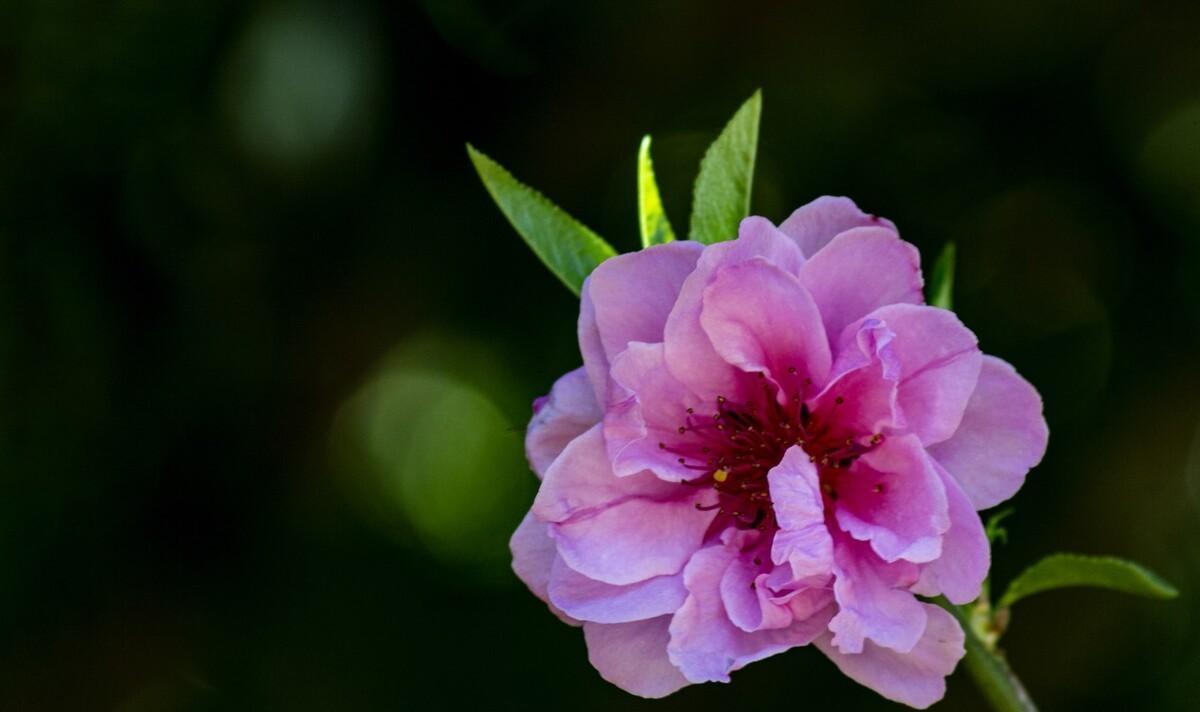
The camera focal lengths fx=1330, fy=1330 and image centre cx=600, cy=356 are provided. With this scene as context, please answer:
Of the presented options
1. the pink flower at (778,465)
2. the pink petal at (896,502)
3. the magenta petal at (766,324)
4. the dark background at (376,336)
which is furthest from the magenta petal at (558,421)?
the dark background at (376,336)

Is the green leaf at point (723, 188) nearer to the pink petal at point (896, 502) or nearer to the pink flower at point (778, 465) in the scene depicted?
the pink flower at point (778, 465)

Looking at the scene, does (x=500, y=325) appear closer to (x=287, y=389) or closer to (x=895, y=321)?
(x=287, y=389)

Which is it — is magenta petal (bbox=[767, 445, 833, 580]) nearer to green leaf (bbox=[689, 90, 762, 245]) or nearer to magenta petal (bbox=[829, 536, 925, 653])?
magenta petal (bbox=[829, 536, 925, 653])

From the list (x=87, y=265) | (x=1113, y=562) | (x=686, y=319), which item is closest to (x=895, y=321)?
(x=686, y=319)

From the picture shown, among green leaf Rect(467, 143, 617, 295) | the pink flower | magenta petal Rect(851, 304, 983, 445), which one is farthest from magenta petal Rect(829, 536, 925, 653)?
green leaf Rect(467, 143, 617, 295)

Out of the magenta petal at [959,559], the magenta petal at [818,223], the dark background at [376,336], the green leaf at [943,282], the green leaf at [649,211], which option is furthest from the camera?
the dark background at [376,336]

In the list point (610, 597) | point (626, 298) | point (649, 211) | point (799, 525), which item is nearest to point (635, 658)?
point (610, 597)

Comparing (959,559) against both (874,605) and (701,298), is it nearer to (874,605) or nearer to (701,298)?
(874,605)
